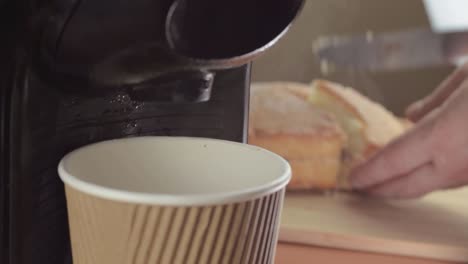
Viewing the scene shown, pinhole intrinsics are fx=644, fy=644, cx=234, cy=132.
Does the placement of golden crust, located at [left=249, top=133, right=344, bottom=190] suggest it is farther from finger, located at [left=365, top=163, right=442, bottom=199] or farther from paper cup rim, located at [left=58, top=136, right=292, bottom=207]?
paper cup rim, located at [left=58, top=136, right=292, bottom=207]

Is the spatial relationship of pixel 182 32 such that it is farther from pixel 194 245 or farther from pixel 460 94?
pixel 460 94

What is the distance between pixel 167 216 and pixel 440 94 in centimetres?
69

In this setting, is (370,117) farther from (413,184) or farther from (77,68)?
(77,68)

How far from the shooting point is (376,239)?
624mm

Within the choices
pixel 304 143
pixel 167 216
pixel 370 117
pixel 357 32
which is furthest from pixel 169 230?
pixel 357 32

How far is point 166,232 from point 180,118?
13 centimetres

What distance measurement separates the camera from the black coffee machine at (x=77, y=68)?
0.92 feet

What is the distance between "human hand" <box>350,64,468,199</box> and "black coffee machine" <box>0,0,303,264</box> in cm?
45

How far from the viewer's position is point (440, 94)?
873 millimetres

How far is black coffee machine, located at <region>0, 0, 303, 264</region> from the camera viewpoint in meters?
0.28

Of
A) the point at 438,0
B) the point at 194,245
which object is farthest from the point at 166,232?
the point at 438,0

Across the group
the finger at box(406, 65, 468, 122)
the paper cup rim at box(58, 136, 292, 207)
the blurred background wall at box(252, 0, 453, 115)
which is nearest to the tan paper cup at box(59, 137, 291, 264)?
the paper cup rim at box(58, 136, 292, 207)

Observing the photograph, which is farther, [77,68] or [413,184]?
[413,184]

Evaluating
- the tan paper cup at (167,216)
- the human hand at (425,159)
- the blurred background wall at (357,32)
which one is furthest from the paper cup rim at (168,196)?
the blurred background wall at (357,32)
